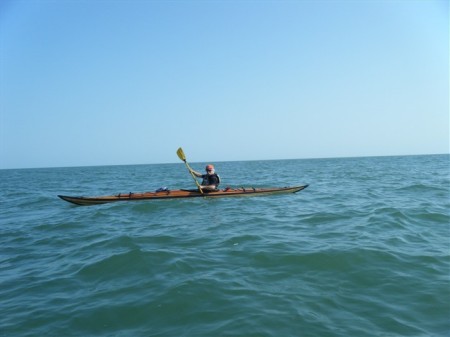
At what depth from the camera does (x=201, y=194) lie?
49.2 ft

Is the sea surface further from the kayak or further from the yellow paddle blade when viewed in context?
the yellow paddle blade

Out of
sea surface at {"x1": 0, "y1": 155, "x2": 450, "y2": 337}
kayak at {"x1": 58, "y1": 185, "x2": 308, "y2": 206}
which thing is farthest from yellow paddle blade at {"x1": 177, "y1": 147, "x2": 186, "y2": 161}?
sea surface at {"x1": 0, "y1": 155, "x2": 450, "y2": 337}

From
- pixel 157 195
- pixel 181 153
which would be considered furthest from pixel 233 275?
pixel 181 153

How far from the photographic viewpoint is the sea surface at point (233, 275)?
436 cm

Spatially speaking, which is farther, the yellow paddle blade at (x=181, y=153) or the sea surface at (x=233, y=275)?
the yellow paddle blade at (x=181, y=153)

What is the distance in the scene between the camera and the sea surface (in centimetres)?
436

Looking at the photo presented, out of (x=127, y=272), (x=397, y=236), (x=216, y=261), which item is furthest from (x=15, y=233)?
(x=397, y=236)

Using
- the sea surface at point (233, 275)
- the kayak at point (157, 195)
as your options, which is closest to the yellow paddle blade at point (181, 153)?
the kayak at point (157, 195)

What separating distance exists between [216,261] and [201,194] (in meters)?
8.40

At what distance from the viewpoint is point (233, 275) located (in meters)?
5.89

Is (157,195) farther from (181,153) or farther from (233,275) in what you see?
(233,275)

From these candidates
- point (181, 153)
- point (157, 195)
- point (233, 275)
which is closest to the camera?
point (233, 275)

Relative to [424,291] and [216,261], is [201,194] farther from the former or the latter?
[424,291]

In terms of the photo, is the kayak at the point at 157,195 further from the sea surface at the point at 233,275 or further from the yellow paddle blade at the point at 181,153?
the sea surface at the point at 233,275
